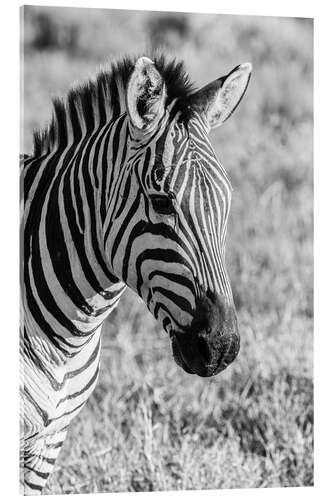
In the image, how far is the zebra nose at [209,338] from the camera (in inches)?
115

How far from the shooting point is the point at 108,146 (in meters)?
3.20

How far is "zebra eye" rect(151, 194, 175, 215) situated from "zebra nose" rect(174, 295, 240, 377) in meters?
0.32

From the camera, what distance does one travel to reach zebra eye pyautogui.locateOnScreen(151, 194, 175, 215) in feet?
9.87

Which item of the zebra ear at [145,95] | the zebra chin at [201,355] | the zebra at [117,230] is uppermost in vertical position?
the zebra ear at [145,95]

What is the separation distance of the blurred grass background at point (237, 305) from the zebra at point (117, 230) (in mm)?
461

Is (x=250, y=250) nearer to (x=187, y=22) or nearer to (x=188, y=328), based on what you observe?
(x=187, y=22)

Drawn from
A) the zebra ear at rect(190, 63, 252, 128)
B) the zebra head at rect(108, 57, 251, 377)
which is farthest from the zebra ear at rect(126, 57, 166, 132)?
the zebra ear at rect(190, 63, 252, 128)

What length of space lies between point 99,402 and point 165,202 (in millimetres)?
2221

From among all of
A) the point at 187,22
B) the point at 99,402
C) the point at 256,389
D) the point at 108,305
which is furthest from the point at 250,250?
the point at 108,305
